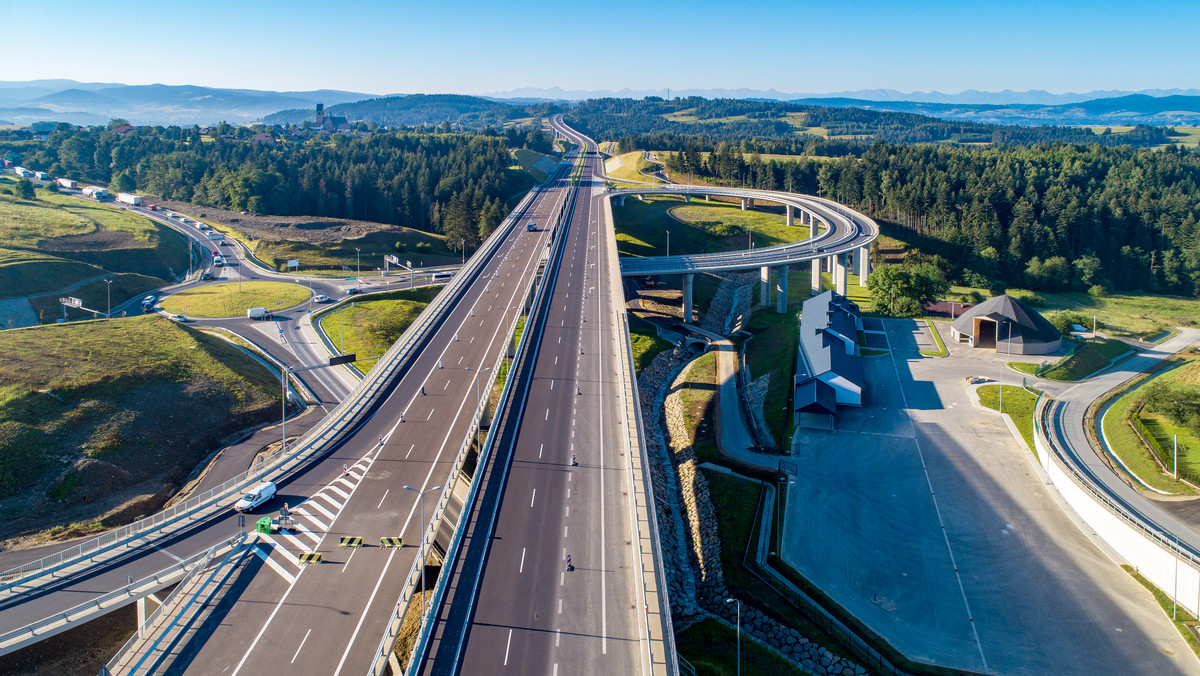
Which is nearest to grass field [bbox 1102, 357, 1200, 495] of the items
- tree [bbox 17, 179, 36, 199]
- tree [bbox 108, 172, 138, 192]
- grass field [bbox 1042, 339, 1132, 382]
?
grass field [bbox 1042, 339, 1132, 382]

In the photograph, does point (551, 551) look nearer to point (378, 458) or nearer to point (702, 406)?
point (378, 458)

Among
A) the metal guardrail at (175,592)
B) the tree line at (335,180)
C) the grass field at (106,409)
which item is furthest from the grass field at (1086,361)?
the tree line at (335,180)

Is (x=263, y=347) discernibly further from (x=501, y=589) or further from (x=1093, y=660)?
(x=1093, y=660)

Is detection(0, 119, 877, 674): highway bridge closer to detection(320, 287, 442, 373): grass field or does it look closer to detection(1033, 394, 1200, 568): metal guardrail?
detection(320, 287, 442, 373): grass field

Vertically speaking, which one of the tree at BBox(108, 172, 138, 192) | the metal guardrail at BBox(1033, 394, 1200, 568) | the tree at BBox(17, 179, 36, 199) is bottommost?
the metal guardrail at BBox(1033, 394, 1200, 568)

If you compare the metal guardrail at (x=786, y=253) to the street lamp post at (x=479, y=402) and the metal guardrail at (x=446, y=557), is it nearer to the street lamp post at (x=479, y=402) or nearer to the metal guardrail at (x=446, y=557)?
the street lamp post at (x=479, y=402)

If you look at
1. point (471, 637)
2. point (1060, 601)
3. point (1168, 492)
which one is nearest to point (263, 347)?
point (471, 637)

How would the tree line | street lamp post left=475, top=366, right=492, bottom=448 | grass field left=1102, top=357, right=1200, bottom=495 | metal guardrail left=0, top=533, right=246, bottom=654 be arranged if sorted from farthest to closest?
the tree line → street lamp post left=475, top=366, right=492, bottom=448 → grass field left=1102, top=357, right=1200, bottom=495 → metal guardrail left=0, top=533, right=246, bottom=654
